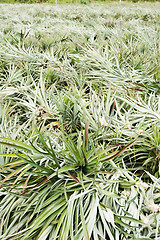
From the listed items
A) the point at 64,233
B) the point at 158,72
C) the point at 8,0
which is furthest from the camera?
the point at 8,0

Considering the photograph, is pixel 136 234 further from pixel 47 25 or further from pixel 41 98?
pixel 47 25

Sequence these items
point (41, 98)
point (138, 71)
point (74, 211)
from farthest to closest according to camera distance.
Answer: point (138, 71) < point (41, 98) < point (74, 211)

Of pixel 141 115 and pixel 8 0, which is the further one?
pixel 8 0

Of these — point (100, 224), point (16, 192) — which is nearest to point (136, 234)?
point (100, 224)

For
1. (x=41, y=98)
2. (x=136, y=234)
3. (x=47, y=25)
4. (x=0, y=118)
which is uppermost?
(x=47, y=25)

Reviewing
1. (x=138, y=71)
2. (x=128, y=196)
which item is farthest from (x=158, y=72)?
(x=128, y=196)

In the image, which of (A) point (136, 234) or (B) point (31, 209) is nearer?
(A) point (136, 234)

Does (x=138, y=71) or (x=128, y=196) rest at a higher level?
(x=138, y=71)

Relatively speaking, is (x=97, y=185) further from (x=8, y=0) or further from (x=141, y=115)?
(x=8, y=0)

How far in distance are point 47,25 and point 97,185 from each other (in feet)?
14.4

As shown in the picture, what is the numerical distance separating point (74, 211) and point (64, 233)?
18 cm

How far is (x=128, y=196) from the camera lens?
42.8 inches

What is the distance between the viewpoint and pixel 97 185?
1095 millimetres

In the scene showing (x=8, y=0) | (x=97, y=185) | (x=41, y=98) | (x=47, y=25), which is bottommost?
(x=97, y=185)
